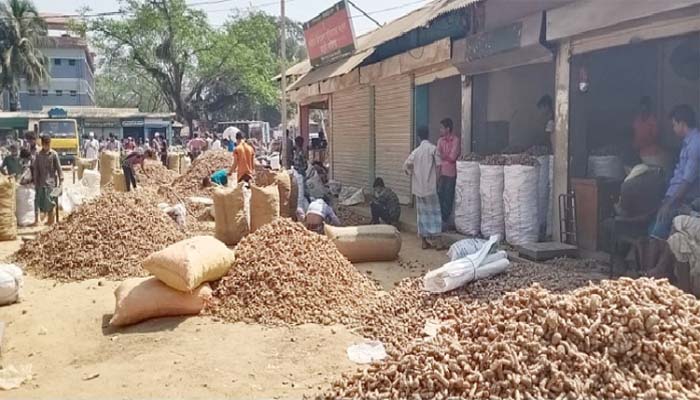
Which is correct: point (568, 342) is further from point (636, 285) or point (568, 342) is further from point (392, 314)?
point (392, 314)

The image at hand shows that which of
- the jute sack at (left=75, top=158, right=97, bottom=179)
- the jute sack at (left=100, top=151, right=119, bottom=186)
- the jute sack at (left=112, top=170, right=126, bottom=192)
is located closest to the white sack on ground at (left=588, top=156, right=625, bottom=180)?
the jute sack at (left=112, top=170, right=126, bottom=192)

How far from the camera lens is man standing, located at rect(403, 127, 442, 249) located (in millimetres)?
8906

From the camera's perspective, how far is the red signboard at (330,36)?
1420 cm

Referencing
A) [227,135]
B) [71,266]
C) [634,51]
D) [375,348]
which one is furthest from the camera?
[227,135]

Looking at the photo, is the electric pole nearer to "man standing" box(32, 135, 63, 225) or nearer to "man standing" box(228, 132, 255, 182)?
"man standing" box(228, 132, 255, 182)

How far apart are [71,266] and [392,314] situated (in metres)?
4.23

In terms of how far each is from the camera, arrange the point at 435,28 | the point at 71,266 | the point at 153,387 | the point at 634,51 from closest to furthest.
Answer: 1. the point at 153,387
2. the point at 71,266
3. the point at 634,51
4. the point at 435,28

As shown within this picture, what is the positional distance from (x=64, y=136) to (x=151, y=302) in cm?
2804

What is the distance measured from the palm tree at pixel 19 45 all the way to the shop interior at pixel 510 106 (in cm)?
4696

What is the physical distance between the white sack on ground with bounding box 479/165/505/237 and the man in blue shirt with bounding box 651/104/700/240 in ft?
8.05

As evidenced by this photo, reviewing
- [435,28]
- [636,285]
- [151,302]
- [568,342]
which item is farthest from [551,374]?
[435,28]

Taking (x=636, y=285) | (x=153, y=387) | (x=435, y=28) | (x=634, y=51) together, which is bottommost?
(x=153, y=387)

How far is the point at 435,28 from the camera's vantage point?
11562 mm

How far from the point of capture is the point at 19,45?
4878 centimetres
